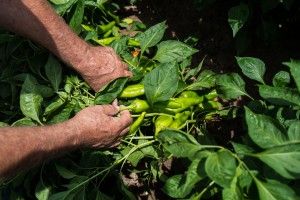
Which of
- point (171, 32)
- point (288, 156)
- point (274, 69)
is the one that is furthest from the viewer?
point (171, 32)

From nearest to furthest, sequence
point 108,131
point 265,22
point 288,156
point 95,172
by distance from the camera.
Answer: point 288,156, point 108,131, point 95,172, point 265,22

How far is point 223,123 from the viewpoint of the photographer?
2.42m

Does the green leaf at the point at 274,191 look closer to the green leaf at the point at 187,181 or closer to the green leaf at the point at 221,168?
the green leaf at the point at 221,168

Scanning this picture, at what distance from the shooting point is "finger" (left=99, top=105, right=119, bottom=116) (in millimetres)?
1848

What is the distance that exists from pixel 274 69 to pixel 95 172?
133 centimetres

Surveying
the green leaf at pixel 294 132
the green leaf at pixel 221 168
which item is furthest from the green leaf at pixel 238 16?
the green leaf at pixel 221 168

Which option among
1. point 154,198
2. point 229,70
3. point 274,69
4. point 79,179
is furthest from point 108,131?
point 274,69

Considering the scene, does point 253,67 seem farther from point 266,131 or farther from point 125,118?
point 125,118

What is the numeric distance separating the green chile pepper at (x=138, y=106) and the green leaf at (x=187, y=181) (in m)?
0.49

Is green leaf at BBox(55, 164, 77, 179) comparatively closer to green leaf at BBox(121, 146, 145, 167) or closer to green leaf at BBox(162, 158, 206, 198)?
green leaf at BBox(121, 146, 145, 167)

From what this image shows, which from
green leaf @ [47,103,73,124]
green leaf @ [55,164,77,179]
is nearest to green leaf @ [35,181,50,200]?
green leaf @ [55,164,77,179]

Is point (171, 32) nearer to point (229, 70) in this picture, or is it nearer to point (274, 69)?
point (229, 70)

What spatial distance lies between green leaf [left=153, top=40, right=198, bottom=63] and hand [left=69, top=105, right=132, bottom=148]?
1.29 ft

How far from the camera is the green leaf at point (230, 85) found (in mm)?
1836
